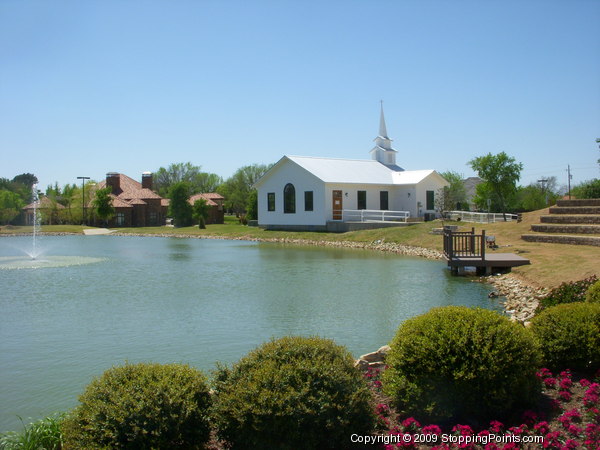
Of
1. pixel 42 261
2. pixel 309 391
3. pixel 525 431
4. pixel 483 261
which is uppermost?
pixel 309 391

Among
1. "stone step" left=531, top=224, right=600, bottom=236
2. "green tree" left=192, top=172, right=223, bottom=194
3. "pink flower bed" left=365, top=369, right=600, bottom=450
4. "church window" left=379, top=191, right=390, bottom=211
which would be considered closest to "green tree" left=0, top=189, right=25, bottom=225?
"green tree" left=192, top=172, right=223, bottom=194

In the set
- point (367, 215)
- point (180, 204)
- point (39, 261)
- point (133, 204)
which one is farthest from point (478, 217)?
point (133, 204)

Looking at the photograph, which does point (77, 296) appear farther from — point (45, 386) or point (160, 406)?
point (160, 406)

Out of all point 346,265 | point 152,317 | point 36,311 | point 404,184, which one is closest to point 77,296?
point 36,311

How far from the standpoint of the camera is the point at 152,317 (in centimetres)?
1270

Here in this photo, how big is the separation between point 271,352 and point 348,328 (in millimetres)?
6605

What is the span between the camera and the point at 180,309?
44.8ft

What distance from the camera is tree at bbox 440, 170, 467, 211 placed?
39.1 metres

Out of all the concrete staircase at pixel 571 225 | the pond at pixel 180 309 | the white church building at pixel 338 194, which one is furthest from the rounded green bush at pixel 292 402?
the white church building at pixel 338 194

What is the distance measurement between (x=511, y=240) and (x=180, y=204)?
37947 mm

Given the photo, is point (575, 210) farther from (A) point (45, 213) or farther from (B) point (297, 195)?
(A) point (45, 213)

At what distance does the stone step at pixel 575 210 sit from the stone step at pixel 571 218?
784mm

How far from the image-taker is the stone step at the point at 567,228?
22.5 m

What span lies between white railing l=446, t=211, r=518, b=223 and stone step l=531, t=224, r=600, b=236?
10.3 m
